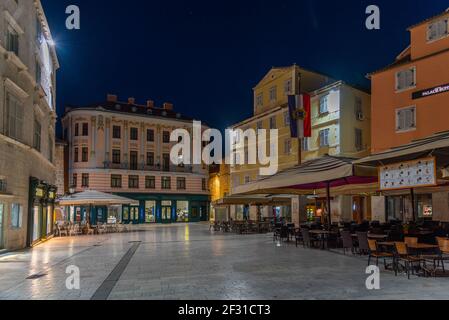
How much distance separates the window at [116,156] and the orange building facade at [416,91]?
1287 inches

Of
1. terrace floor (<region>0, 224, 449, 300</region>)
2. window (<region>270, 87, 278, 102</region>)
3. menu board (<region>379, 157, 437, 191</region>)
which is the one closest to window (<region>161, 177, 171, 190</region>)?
window (<region>270, 87, 278, 102</region>)

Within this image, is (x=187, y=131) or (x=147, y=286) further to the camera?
(x=187, y=131)

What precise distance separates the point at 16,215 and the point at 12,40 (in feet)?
23.9

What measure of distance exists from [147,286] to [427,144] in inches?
278

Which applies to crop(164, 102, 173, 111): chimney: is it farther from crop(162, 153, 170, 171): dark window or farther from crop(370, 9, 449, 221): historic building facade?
crop(370, 9, 449, 221): historic building facade

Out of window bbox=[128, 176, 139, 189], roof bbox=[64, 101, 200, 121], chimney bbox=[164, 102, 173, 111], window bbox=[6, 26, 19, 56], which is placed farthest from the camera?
chimney bbox=[164, 102, 173, 111]

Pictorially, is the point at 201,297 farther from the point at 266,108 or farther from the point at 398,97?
the point at 266,108


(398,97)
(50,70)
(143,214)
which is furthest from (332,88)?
(143,214)

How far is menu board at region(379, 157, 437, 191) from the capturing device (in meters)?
10.0

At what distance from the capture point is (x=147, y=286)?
9.20 m

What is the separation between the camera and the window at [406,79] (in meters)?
24.7

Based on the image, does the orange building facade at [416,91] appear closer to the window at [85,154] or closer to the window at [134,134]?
the window at [134,134]

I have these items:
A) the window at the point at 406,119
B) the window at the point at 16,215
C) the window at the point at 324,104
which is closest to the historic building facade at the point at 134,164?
the window at the point at 324,104

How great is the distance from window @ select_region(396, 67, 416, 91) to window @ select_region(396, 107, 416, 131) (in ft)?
4.43
